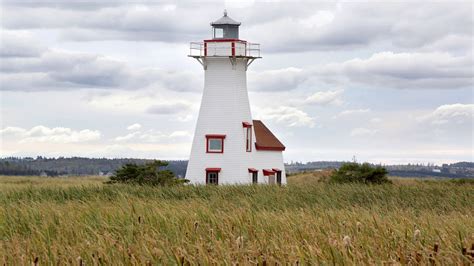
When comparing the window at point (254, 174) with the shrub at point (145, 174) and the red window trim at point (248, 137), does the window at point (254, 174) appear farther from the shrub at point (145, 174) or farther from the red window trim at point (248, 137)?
the shrub at point (145, 174)

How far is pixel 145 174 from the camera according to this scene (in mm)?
33062

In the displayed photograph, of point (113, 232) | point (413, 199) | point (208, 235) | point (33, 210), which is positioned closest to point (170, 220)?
point (113, 232)

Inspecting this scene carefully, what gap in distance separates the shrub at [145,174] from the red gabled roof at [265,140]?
5950 millimetres

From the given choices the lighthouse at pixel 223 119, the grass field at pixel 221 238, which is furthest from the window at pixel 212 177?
the grass field at pixel 221 238

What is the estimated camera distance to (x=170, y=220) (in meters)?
11.2

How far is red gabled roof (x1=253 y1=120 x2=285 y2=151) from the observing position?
1527 inches

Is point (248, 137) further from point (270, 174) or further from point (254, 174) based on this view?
point (270, 174)

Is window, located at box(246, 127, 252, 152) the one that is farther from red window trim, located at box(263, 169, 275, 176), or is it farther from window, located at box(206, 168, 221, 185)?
window, located at box(206, 168, 221, 185)

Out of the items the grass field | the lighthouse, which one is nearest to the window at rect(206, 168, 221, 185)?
the lighthouse

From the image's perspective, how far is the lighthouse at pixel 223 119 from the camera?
36312mm

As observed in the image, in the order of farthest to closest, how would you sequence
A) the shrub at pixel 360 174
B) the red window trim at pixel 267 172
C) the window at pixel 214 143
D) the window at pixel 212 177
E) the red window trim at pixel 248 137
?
the red window trim at pixel 267 172 < the red window trim at pixel 248 137 < the window at pixel 214 143 < the window at pixel 212 177 < the shrub at pixel 360 174

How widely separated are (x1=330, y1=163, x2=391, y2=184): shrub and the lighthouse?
388 cm

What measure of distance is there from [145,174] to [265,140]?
8553 millimetres

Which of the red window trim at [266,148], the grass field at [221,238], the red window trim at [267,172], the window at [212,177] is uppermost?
the red window trim at [266,148]
